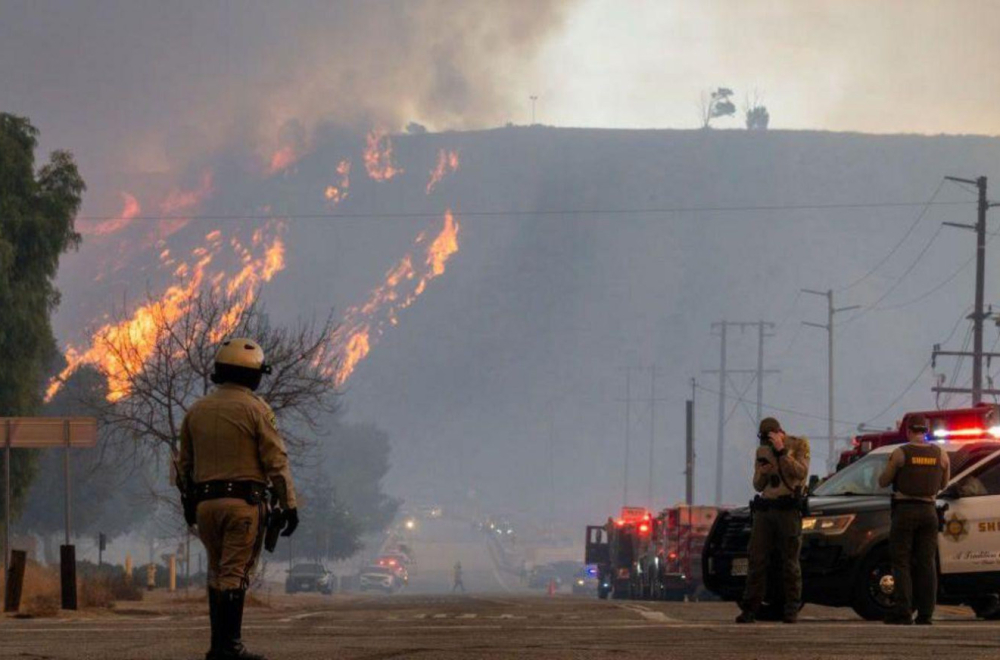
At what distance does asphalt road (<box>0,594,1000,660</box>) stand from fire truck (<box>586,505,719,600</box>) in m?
23.1

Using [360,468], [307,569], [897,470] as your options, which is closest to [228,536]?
[897,470]

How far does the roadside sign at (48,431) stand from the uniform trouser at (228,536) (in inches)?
646

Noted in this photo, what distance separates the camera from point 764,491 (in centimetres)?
2100

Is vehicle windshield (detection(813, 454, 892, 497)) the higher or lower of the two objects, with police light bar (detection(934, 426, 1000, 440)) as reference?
lower

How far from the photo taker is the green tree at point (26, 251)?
54.1 m

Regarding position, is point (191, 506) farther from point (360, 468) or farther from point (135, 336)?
point (360, 468)

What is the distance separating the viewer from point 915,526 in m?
20.8

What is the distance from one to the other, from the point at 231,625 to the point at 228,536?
59 centimetres

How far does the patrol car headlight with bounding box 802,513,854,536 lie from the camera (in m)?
22.2

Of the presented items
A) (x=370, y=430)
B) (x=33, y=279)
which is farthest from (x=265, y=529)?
(x=370, y=430)

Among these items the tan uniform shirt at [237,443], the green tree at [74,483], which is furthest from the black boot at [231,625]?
the green tree at [74,483]

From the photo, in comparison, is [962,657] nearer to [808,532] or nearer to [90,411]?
[808,532]

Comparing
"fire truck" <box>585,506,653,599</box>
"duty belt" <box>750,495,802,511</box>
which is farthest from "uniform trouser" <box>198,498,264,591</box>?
"fire truck" <box>585,506,653,599</box>

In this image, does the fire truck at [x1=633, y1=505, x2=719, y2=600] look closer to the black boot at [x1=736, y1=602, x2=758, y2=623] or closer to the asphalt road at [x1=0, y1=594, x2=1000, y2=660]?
the asphalt road at [x1=0, y1=594, x2=1000, y2=660]
